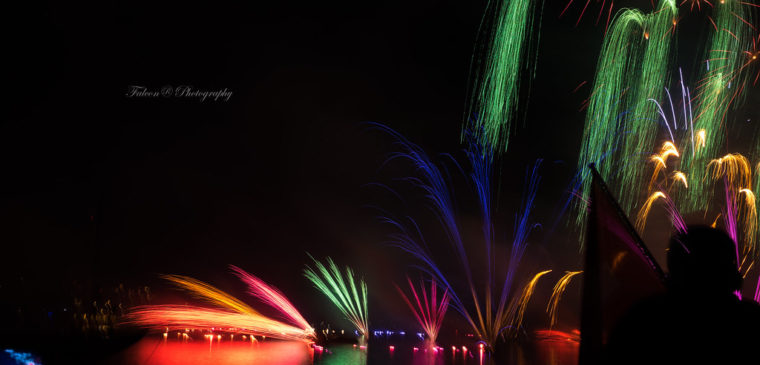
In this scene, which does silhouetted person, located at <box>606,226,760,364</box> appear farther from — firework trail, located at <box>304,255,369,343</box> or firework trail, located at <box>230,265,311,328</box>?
firework trail, located at <box>304,255,369,343</box>

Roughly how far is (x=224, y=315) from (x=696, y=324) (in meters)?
35.4

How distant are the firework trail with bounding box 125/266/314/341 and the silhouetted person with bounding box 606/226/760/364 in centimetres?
3157

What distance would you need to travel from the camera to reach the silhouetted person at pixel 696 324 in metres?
1.46

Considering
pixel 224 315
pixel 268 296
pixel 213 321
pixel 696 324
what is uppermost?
pixel 696 324

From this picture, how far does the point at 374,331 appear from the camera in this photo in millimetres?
46594

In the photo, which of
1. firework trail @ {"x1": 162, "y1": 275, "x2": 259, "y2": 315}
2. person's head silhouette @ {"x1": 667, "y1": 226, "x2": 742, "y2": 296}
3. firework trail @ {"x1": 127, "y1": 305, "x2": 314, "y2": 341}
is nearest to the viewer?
person's head silhouette @ {"x1": 667, "y1": 226, "x2": 742, "y2": 296}

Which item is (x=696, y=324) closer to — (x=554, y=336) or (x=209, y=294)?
(x=209, y=294)

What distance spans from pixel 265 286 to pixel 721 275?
40006mm

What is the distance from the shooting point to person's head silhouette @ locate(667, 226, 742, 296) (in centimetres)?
161

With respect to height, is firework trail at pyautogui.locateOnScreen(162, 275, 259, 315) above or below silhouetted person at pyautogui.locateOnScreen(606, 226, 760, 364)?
below

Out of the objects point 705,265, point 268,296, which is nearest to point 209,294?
point 268,296

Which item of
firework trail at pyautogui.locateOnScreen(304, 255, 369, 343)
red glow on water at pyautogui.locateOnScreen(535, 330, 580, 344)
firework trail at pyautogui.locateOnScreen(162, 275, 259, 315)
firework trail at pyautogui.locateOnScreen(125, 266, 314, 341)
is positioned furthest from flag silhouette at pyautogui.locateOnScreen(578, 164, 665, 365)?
red glow on water at pyautogui.locateOnScreen(535, 330, 580, 344)

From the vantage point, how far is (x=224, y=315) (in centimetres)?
3366

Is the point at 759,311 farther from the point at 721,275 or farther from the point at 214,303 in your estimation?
the point at 214,303
